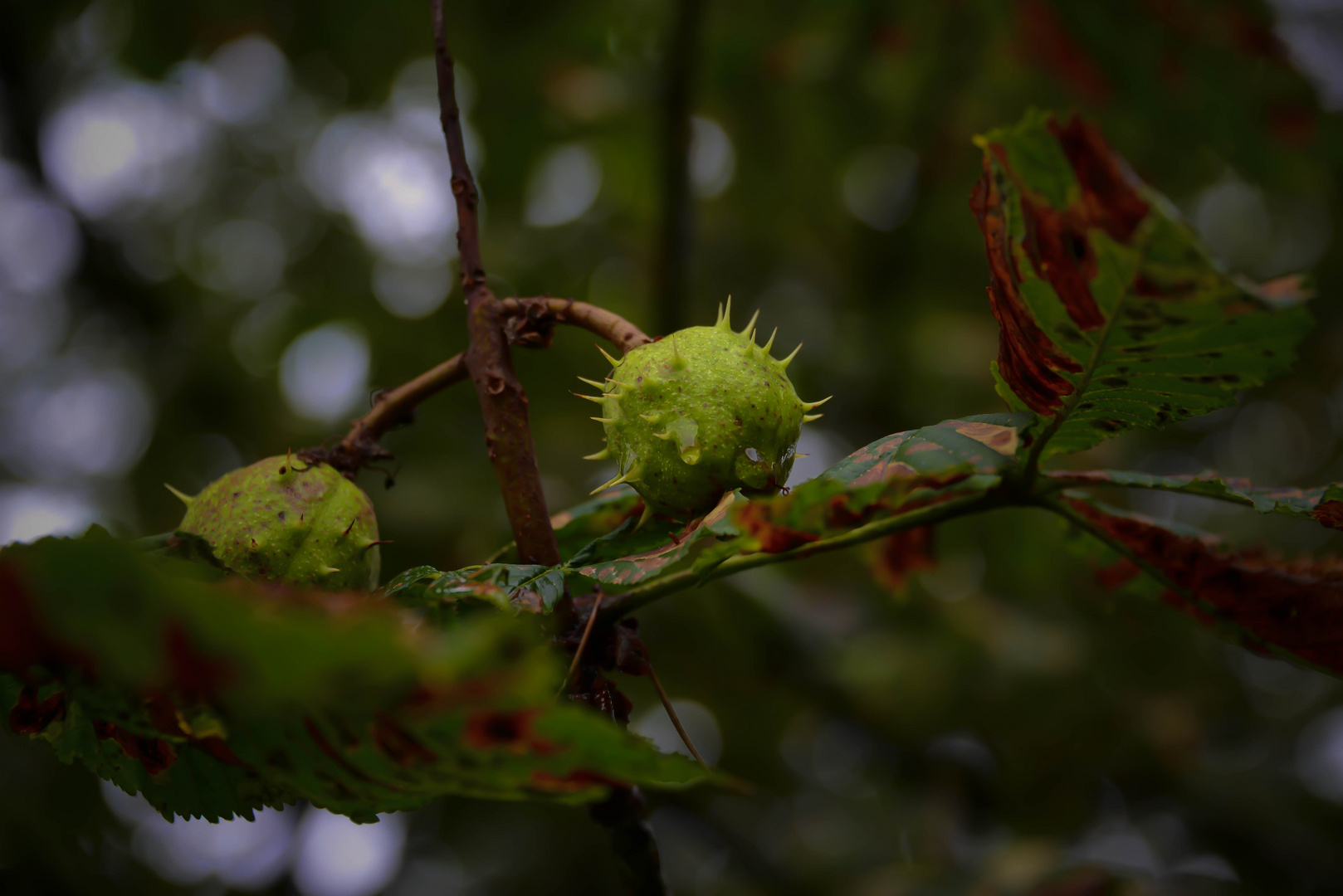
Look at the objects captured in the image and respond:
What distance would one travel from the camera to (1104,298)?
0.77 meters

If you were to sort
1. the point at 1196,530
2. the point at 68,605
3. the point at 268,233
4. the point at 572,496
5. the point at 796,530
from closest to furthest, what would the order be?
the point at 68,605 < the point at 796,530 < the point at 1196,530 < the point at 572,496 < the point at 268,233

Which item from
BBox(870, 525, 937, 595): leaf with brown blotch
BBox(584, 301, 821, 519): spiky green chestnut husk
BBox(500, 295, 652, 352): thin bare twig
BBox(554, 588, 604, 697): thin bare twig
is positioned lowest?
BBox(870, 525, 937, 595): leaf with brown blotch

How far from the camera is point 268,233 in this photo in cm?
423

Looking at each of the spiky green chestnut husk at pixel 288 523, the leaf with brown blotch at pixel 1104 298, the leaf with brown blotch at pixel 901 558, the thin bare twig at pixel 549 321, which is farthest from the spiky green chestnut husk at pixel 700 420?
the leaf with brown blotch at pixel 901 558

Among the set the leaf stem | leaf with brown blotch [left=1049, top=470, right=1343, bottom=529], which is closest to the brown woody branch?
A: the leaf stem

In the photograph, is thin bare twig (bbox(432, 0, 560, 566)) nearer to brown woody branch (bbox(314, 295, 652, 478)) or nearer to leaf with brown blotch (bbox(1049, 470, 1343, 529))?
brown woody branch (bbox(314, 295, 652, 478))

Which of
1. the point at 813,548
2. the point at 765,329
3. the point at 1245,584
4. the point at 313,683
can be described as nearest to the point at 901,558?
the point at 1245,584

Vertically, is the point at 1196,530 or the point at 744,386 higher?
the point at 744,386

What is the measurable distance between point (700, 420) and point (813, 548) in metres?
0.21

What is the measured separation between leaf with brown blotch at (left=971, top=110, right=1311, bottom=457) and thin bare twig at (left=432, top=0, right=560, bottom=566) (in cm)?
58

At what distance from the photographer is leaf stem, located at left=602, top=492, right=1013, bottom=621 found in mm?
1015

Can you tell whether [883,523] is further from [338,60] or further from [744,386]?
[338,60]

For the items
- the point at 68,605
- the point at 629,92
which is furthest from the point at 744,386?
the point at 629,92

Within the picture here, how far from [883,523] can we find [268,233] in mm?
4073
